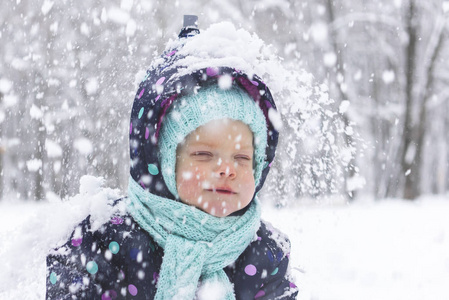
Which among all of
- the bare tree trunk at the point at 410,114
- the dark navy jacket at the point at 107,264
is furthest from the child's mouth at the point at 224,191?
the bare tree trunk at the point at 410,114

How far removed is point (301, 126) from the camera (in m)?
2.07

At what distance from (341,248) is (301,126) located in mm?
3608

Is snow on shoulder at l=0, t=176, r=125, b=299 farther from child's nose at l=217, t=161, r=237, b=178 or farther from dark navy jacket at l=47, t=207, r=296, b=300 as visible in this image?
child's nose at l=217, t=161, r=237, b=178

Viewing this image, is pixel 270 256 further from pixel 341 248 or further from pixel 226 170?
pixel 341 248

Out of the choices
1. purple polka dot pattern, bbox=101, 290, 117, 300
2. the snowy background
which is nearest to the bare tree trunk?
the snowy background

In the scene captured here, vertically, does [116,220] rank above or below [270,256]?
above

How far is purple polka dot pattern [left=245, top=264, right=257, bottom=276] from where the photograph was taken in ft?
5.82

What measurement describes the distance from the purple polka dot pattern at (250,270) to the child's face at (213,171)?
257 millimetres

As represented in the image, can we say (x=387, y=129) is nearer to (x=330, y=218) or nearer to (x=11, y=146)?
(x=330, y=218)

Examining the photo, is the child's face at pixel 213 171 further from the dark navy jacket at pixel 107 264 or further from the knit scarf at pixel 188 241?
the dark navy jacket at pixel 107 264

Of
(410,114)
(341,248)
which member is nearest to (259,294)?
(341,248)

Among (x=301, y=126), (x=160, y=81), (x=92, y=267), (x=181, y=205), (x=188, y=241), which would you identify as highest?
(x=160, y=81)

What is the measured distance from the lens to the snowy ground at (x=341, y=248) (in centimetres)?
179

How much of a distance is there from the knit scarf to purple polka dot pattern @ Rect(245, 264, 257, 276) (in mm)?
69
